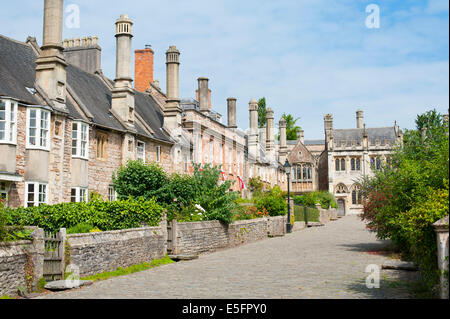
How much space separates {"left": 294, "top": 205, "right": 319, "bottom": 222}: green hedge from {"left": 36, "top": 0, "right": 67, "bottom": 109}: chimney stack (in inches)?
862

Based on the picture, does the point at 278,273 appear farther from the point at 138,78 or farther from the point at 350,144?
the point at 350,144

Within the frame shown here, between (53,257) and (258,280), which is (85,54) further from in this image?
(258,280)

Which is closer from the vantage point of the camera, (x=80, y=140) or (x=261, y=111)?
(x=80, y=140)

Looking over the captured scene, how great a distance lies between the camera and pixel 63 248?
39.9ft

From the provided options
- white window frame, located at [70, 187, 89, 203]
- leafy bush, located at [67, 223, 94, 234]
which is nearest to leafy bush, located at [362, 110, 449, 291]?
leafy bush, located at [67, 223, 94, 234]

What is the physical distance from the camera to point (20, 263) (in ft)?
35.2

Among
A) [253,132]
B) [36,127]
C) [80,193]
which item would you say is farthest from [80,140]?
[253,132]

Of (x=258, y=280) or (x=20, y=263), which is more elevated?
(x=20, y=263)

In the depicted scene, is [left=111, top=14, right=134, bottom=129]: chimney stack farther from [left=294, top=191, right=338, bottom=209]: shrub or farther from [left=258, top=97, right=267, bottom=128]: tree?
[left=258, top=97, right=267, bottom=128]: tree

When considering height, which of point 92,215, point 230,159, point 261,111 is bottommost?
point 92,215

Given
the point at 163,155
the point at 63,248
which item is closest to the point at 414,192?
the point at 63,248

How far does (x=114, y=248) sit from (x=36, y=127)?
8.40m

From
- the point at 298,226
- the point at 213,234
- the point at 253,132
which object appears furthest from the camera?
the point at 253,132

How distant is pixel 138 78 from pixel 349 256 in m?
27.8
